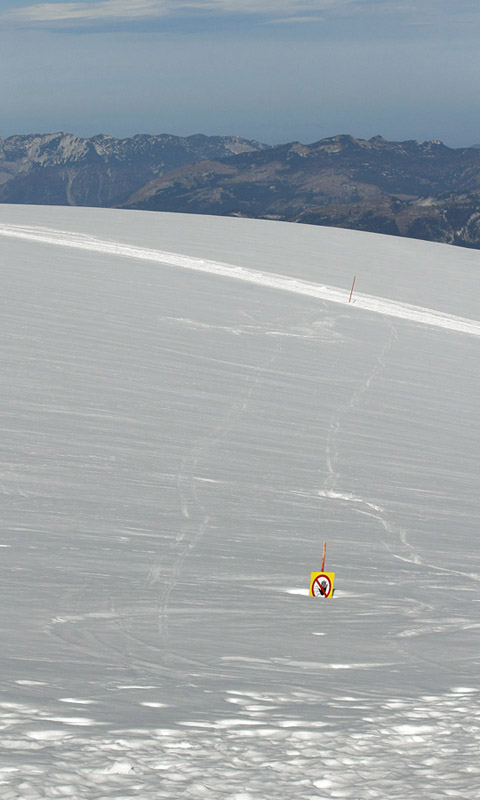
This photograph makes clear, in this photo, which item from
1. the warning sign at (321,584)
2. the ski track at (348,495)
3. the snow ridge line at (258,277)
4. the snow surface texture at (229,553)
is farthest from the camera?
the snow ridge line at (258,277)

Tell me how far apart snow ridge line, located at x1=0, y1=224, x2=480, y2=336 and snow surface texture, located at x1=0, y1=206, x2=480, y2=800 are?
2.72 m

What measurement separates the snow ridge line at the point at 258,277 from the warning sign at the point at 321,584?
565 inches

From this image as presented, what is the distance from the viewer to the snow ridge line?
64.4 ft

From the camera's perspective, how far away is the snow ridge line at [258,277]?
1962 centimetres

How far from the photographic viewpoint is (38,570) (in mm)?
5367

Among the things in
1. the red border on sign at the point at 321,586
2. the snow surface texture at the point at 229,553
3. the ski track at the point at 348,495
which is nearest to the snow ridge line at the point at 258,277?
the snow surface texture at the point at 229,553

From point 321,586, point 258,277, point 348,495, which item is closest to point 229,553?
point 321,586

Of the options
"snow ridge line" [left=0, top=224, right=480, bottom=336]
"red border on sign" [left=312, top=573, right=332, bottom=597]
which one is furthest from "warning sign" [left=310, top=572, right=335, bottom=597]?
"snow ridge line" [left=0, top=224, right=480, bottom=336]

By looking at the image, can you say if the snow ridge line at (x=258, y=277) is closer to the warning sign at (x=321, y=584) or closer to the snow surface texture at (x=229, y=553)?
the snow surface texture at (x=229, y=553)

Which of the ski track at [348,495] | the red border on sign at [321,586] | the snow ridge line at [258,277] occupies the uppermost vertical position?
the snow ridge line at [258,277]

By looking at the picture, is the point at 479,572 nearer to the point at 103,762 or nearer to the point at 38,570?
the point at 38,570

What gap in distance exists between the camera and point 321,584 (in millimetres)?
5520

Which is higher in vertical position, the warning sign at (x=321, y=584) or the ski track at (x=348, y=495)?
the ski track at (x=348, y=495)

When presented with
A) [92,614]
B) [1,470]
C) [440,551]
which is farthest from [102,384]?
[92,614]
